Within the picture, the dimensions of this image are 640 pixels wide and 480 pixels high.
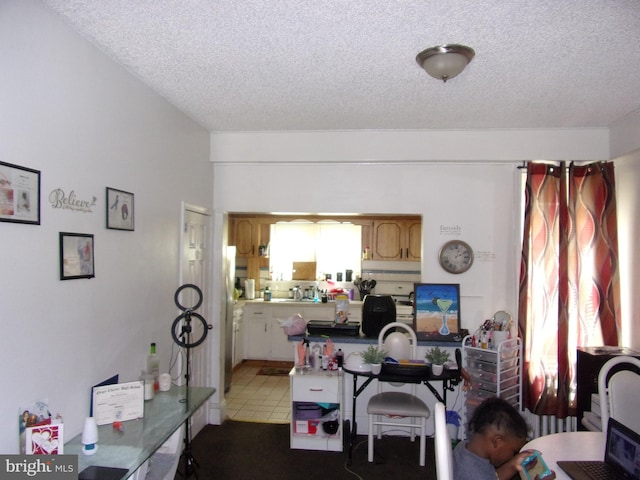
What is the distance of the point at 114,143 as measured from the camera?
2721 mm

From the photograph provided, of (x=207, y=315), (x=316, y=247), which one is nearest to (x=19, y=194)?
(x=207, y=315)

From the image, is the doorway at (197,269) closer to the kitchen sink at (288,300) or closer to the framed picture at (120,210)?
the framed picture at (120,210)

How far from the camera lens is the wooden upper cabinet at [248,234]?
6.74 m

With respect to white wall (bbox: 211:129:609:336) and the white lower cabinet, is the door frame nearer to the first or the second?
white wall (bbox: 211:129:609:336)

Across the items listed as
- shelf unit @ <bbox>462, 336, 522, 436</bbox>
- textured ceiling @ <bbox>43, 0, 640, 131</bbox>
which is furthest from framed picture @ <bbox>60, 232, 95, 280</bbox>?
shelf unit @ <bbox>462, 336, 522, 436</bbox>

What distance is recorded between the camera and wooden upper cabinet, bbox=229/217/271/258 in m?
6.74

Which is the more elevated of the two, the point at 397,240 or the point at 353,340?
the point at 397,240

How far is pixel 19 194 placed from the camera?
1987 mm

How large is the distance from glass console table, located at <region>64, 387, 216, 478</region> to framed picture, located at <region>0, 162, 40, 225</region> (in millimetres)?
1096

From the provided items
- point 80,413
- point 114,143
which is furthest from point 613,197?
point 80,413

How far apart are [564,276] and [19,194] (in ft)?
12.6

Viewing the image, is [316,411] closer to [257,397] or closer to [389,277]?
[257,397]

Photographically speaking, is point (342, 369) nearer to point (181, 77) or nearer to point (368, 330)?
point (368, 330)

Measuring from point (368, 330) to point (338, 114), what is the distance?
187cm
